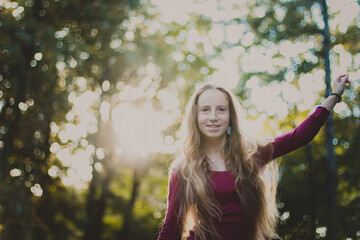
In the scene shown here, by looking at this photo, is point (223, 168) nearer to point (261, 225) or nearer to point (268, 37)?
point (261, 225)

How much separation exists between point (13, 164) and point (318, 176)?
4937mm

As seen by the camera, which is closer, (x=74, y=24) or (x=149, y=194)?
(x=74, y=24)

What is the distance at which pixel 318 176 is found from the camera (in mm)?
5223

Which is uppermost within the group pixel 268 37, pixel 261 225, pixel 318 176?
pixel 268 37

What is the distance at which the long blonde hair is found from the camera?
7.33ft

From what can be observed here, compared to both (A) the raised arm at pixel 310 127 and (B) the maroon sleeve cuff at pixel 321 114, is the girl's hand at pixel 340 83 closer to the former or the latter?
(A) the raised arm at pixel 310 127

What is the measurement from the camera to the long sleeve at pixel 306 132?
2.22 metres

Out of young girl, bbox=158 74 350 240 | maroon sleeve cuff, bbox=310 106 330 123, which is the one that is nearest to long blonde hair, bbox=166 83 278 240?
young girl, bbox=158 74 350 240

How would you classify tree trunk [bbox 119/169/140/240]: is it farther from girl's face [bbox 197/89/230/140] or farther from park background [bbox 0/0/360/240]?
girl's face [bbox 197/89/230/140]

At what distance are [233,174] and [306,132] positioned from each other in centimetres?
54

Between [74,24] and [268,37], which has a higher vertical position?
[74,24]

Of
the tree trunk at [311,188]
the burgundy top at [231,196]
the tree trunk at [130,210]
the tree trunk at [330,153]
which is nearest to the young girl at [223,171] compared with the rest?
the burgundy top at [231,196]

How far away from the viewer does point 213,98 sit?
2.47 m

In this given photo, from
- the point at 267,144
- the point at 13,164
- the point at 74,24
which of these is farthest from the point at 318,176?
the point at 74,24
